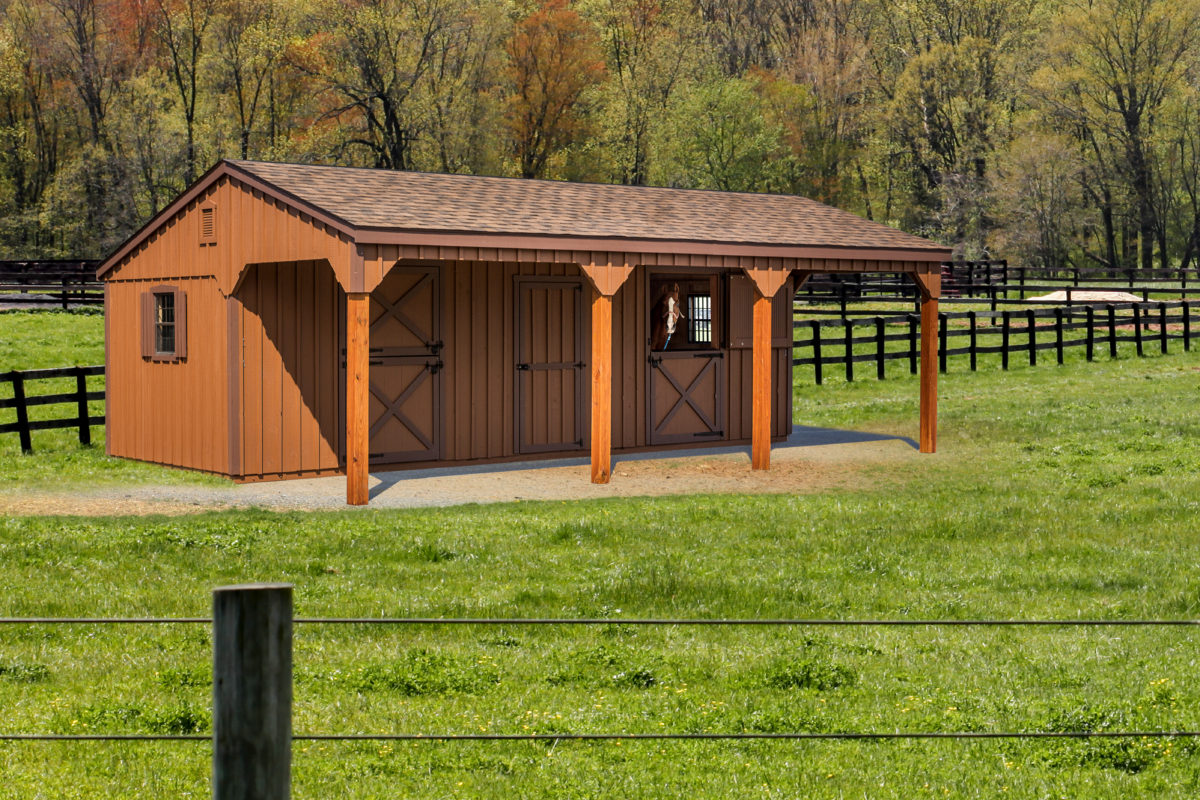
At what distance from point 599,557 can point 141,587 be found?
3569mm

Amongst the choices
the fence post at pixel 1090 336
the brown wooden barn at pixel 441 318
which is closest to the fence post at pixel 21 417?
the brown wooden barn at pixel 441 318

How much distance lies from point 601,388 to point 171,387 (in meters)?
5.61

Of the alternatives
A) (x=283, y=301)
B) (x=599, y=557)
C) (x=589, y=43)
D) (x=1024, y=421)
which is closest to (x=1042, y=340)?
(x=1024, y=421)

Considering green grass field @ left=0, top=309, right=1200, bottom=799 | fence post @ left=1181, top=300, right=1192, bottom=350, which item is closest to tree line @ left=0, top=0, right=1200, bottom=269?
fence post @ left=1181, top=300, right=1192, bottom=350

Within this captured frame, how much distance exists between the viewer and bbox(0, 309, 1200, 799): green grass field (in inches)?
274

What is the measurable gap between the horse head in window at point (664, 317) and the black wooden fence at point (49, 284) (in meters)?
19.2

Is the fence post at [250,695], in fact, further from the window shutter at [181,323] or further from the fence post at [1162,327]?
the fence post at [1162,327]

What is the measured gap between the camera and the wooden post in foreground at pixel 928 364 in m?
21.1

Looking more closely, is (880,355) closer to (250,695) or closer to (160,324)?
(160,324)

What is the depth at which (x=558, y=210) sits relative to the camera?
19.4 m

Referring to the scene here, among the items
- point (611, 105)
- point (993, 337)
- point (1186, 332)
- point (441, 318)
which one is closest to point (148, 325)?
point (441, 318)

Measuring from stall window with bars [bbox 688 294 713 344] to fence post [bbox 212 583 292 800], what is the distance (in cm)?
1796

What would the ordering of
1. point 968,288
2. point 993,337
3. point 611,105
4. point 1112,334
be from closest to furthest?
point 1112,334, point 993,337, point 968,288, point 611,105

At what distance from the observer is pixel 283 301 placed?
59.8ft
